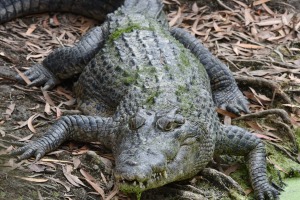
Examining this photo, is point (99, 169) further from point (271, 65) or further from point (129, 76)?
point (271, 65)

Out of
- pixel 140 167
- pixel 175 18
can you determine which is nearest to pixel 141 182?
pixel 140 167

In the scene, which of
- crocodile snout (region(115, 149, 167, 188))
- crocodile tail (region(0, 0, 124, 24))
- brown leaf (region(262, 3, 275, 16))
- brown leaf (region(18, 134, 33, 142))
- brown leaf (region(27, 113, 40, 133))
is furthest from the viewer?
brown leaf (region(262, 3, 275, 16))

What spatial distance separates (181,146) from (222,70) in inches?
58.2

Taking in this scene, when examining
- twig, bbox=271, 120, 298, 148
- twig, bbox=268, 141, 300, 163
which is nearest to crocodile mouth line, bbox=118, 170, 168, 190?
twig, bbox=268, 141, 300, 163

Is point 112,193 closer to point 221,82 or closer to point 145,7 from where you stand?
point 221,82

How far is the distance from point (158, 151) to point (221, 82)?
1709 millimetres

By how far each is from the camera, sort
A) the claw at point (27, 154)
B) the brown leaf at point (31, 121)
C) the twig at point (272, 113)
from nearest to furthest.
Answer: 1. the claw at point (27, 154)
2. the brown leaf at point (31, 121)
3. the twig at point (272, 113)

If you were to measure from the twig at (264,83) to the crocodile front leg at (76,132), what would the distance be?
1.49m

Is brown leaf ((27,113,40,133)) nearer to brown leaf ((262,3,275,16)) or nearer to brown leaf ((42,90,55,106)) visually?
brown leaf ((42,90,55,106))

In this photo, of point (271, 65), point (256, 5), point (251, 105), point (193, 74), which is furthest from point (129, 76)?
point (256, 5)

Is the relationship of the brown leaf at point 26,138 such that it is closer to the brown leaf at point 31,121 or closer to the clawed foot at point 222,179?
the brown leaf at point 31,121

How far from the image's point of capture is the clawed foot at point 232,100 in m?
5.46

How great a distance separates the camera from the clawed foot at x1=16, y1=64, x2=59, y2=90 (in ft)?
18.3

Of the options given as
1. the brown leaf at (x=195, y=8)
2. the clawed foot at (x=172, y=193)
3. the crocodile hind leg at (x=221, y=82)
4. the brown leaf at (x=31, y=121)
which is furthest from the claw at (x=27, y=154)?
the brown leaf at (x=195, y=8)
